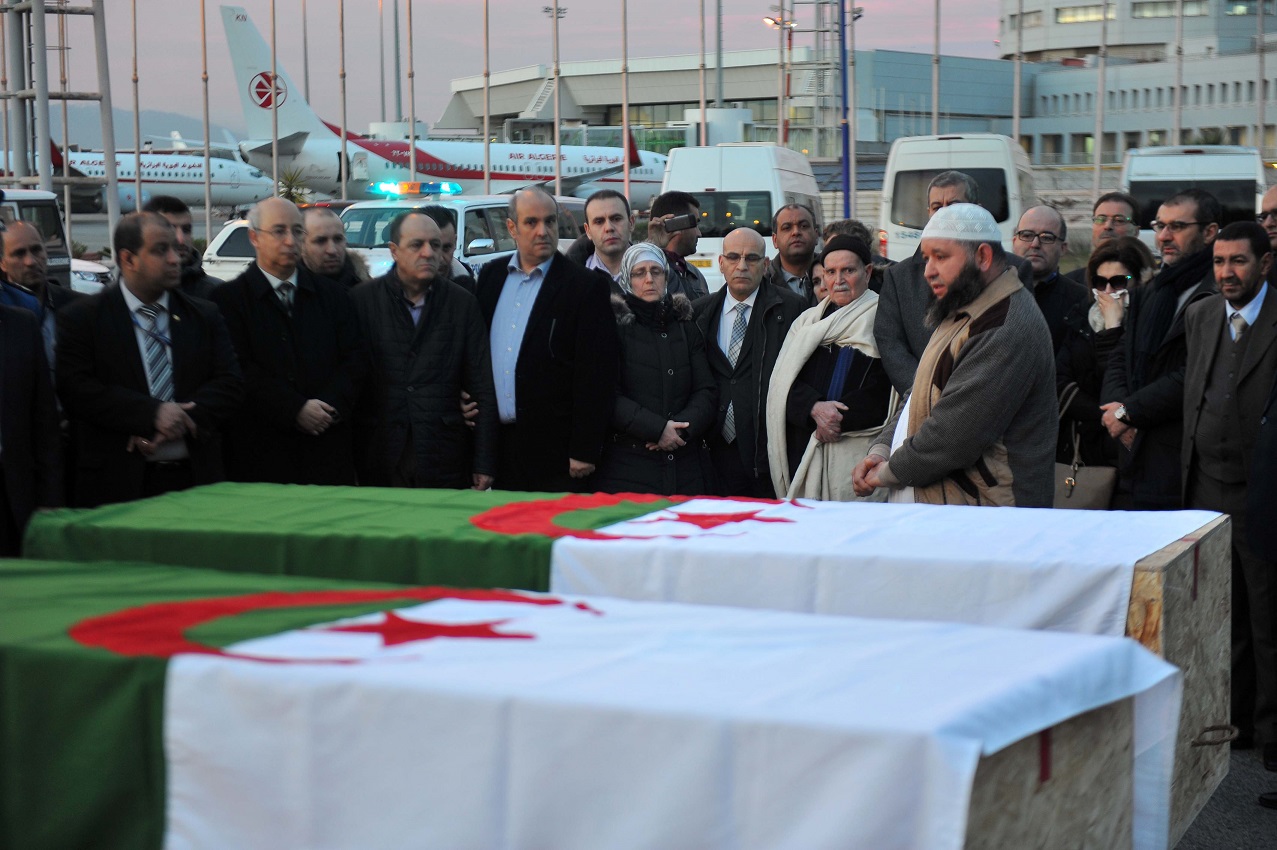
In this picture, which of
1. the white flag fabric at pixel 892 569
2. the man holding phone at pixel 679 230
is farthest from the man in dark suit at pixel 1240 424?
the man holding phone at pixel 679 230

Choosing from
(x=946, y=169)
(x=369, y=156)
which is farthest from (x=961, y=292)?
(x=369, y=156)

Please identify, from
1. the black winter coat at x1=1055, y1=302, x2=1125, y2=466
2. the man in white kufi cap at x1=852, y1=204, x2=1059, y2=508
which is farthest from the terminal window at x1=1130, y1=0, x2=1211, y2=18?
the man in white kufi cap at x1=852, y1=204, x2=1059, y2=508

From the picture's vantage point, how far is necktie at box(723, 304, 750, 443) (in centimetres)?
628

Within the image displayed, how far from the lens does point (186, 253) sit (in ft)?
23.3

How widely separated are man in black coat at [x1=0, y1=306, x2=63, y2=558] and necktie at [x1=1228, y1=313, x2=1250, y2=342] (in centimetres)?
422

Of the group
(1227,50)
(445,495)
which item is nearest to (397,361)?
(445,495)

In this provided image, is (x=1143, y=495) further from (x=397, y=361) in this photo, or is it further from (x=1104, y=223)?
(x=397, y=361)

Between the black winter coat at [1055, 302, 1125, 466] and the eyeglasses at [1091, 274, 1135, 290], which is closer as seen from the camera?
the black winter coat at [1055, 302, 1125, 466]

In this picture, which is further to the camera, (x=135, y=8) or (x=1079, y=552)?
(x=135, y=8)

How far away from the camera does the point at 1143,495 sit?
19.1ft

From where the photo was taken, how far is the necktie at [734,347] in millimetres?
6277

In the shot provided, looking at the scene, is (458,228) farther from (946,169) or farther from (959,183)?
(959,183)

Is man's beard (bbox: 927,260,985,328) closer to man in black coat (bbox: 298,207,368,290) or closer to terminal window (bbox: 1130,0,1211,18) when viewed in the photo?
man in black coat (bbox: 298,207,368,290)

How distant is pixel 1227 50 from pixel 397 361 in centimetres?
7260
